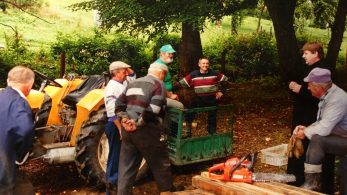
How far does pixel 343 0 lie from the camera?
1493cm

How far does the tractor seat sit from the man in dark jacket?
254 centimetres

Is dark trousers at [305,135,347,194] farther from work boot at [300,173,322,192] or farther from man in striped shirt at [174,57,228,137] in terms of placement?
man in striped shirt at [174,57,228,137]

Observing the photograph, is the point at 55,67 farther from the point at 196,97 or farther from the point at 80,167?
the point at 80,167

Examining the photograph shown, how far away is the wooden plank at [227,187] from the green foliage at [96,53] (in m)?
10.6

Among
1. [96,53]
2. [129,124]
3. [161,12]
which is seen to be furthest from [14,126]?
[96,53]

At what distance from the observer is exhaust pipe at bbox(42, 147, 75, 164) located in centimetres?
639

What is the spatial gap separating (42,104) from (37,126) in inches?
13.4

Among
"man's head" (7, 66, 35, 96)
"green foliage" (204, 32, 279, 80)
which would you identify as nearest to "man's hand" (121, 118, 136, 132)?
"man's head" (7, 66, 35, 96)

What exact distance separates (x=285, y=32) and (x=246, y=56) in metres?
4.97

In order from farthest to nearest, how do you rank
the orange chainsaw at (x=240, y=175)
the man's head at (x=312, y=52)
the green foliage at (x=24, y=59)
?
the green foliage at (x=24, y=59)
the man's head at (x=312, y=52)
the orange chainsaw at (x=240, y=175)

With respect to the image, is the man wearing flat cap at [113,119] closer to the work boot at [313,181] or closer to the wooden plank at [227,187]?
the wooden plank at [227,187]

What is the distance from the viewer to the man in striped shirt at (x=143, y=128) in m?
5.53

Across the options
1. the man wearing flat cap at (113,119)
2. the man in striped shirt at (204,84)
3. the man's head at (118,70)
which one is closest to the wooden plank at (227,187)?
the man wearing flat cap at (113,119)

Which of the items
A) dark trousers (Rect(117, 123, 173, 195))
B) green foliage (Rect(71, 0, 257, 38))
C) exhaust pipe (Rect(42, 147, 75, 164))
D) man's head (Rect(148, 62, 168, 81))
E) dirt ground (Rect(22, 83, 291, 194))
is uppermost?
green foliage (Rect(71, 0, 257, 38))
